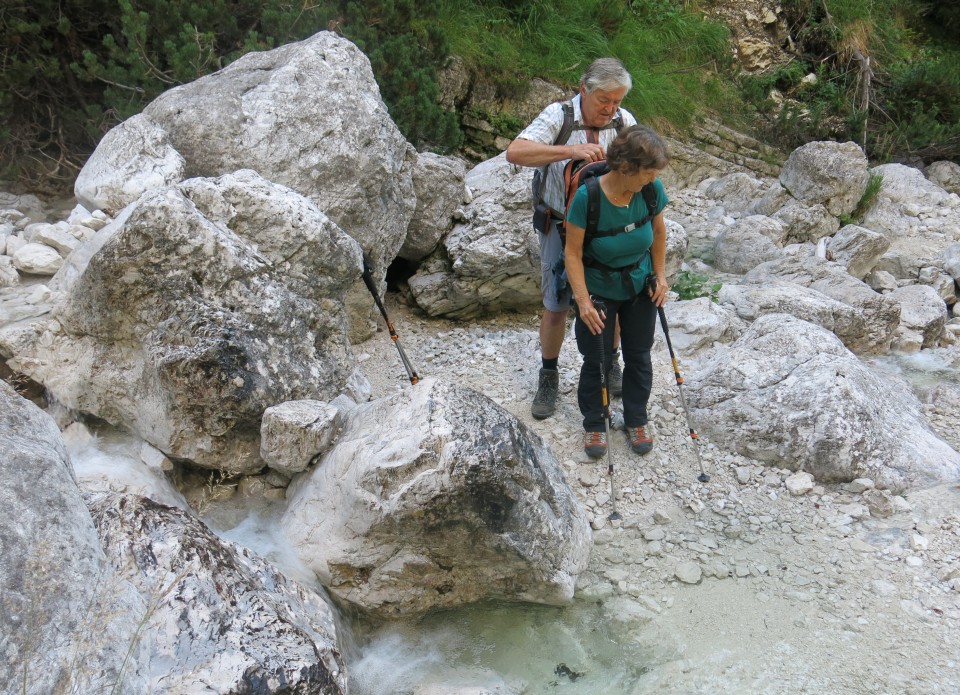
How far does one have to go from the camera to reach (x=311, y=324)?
4.54 meters

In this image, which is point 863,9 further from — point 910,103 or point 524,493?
point 524,493

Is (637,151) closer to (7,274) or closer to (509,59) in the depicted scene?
(7,274)

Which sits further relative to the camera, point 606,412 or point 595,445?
point 595,445

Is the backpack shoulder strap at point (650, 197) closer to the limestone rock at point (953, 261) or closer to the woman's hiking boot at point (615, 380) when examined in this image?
the woman's hiking boot at point (615, 380)

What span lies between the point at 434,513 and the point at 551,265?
6.18 ft

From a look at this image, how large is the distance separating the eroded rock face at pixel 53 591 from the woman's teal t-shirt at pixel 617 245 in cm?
273

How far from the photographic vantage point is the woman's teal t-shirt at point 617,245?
13.0 ft

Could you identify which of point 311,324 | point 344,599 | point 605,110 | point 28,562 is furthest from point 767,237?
point 28,562

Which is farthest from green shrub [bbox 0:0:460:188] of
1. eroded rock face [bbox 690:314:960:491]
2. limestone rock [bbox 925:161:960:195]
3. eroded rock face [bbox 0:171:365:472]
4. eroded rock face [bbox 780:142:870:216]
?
limestone rock [bbox 925:161:960:195]

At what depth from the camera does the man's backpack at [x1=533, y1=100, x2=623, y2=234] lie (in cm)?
432

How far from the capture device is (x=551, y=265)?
4.69m

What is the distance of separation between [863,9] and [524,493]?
1309cm

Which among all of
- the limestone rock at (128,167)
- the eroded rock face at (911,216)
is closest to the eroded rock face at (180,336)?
the limestone rock at (128,167)

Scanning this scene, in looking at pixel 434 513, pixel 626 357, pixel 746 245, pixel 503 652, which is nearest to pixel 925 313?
pixel 746 245
